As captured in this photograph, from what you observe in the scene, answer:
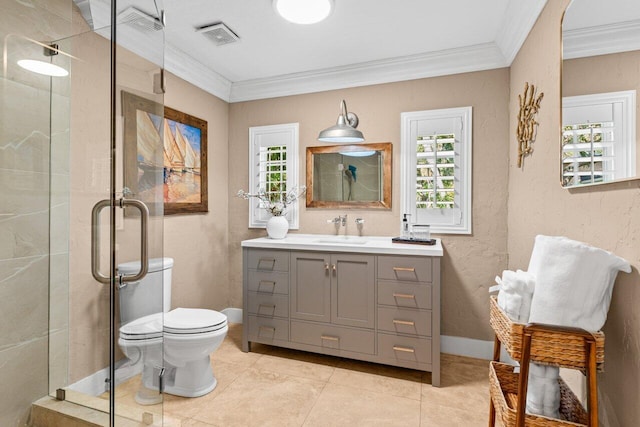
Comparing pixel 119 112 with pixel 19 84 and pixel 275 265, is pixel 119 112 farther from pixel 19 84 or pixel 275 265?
pixel 275 265

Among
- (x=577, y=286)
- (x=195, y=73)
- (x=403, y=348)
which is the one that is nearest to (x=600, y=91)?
(x=577, y=286)

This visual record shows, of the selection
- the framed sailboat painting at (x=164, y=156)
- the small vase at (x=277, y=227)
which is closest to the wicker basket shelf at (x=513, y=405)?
the framed sailboat painting at (x=164, y=156)

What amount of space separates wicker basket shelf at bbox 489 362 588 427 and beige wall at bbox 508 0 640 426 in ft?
0.33

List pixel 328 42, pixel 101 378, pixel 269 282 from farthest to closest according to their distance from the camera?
pixel 269 282, pixel 328 42, pixel 101 378

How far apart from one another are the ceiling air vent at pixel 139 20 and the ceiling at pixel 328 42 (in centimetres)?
2

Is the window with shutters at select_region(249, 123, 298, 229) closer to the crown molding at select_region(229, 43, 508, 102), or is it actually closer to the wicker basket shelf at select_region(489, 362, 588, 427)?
the crown molding at select_region(229, 43, 508, 102)

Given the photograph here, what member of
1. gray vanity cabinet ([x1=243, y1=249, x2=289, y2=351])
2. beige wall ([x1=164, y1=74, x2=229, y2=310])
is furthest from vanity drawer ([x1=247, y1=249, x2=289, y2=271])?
beige wall ([x1=164, y1=74, x2=229, y2=310])

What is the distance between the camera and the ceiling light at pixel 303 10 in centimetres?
197

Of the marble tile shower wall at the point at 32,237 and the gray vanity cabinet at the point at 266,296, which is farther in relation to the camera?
the gray vanity cabinet at the point at 266,296

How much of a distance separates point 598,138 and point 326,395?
6.37 ft

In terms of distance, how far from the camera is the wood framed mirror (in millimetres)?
2908

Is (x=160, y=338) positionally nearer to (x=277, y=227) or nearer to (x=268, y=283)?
(x=268, y=283)

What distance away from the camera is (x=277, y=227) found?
2934 millimetres

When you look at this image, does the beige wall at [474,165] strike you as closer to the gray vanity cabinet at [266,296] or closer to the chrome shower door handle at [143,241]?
the gray vanity cabinet at [266,296]
